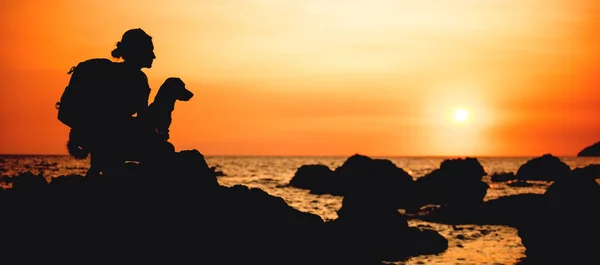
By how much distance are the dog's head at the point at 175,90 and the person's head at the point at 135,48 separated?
2.06ft

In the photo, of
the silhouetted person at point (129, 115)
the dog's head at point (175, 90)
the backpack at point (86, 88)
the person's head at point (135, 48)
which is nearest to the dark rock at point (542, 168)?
the dog's head at point (175, 90)

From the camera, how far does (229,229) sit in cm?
1195

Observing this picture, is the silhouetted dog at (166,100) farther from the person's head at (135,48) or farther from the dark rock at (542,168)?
the dark rock at (542,168)

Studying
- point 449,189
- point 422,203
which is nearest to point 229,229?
point 449,189

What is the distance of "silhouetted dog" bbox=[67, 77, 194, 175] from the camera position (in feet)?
39.7

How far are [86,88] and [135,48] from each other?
1.23 metres

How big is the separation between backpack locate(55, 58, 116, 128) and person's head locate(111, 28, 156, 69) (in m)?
0.29

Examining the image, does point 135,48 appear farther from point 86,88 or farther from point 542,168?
point 542,168

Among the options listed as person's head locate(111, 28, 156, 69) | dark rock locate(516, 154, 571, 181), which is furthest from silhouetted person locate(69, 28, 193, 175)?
dark rock locate(516, 154, 571, 181)

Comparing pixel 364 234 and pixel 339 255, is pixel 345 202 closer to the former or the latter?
pixel 364 234

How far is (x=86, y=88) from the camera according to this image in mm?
11844

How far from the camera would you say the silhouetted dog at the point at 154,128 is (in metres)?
12.1

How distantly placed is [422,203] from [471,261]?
107 feet

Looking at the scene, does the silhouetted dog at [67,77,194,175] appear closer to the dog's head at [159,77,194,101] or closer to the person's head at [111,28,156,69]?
the dog's head at [159,77,194,101]
